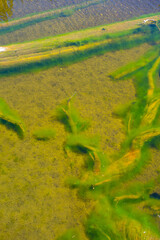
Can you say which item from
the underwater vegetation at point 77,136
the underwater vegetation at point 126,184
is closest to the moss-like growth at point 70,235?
the underwater vegetation at point 126,184

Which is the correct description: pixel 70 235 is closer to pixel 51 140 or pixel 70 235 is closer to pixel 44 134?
pixel 51 140

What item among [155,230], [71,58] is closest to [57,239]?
[155,230]

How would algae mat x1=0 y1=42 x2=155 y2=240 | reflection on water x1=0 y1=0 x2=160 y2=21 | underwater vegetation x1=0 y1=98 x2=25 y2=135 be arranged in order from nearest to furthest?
algae mat x1=0 y1=42 x2=155 y2=240, underwater vegetation x1=0 y1=98 x2=25 y2=135, reflection on water x1=0 y1=0 x2=160 y2=21

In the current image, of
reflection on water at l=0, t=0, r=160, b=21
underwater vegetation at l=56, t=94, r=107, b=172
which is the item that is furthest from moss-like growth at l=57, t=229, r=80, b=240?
reflection on water at l=0, t=0, r=160, b=21

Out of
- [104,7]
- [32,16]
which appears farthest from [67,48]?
[104,7]

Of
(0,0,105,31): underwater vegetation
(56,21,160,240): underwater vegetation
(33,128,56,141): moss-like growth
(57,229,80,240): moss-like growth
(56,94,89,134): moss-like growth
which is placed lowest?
(57,229,80,240): moss-like growth

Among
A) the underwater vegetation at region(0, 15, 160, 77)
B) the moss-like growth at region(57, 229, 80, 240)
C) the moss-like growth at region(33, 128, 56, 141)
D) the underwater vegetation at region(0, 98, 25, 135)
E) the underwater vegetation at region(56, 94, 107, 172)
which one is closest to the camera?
the moss-like growth at region(57, 229, 80, 240)

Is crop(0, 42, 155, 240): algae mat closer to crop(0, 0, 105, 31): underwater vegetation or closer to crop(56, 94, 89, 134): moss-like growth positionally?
crop(56, 94, 89, 134): moss-like growth

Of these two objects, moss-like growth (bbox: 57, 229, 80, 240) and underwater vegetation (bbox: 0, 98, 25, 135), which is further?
underwater vegetation (bbox: 0, 98, 25, 135)
